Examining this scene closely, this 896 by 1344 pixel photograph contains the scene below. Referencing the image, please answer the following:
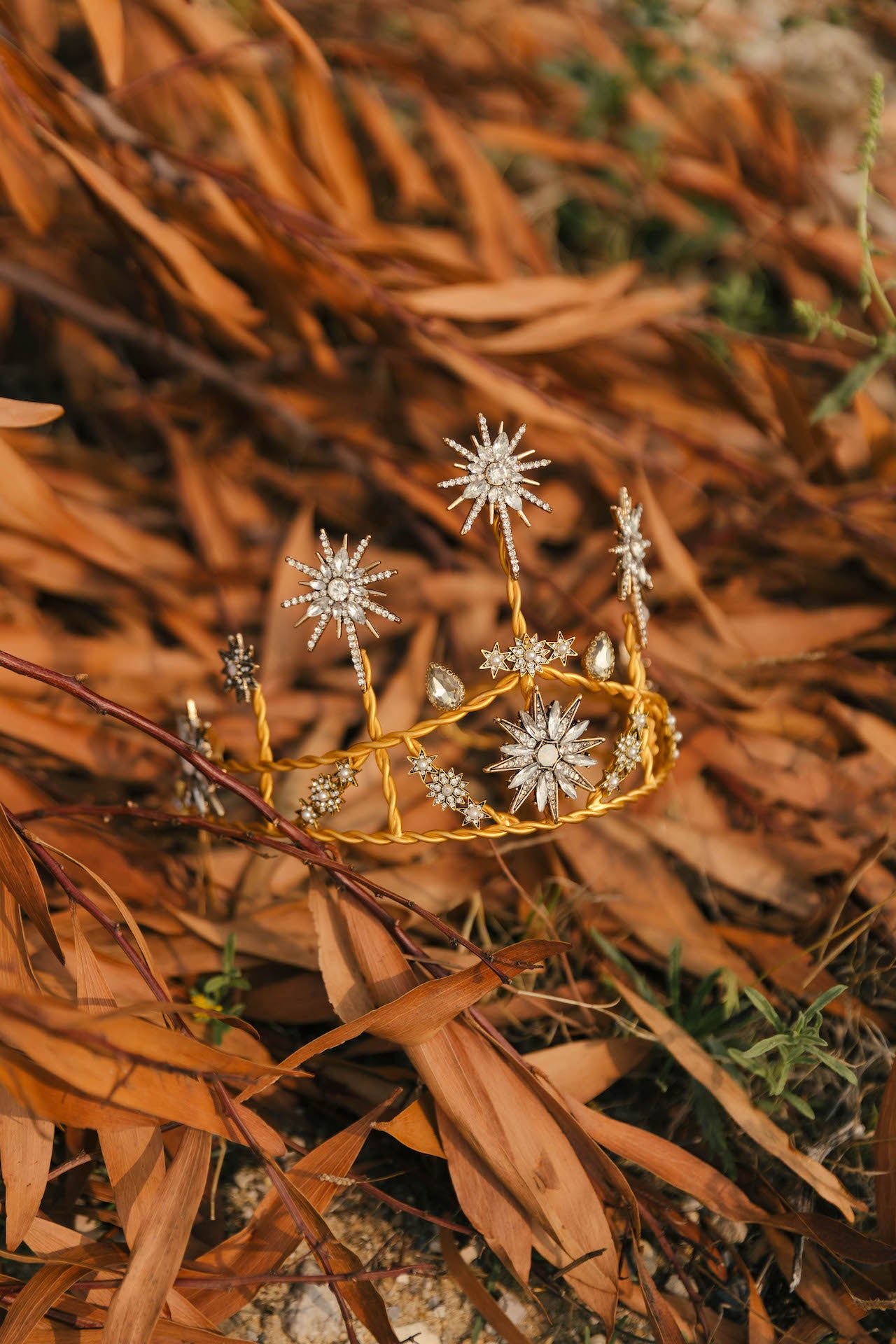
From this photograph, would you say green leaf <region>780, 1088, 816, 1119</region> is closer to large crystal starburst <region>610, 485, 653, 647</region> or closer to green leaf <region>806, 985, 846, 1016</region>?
green leaf <region>806, 985, 846, 1016</region>

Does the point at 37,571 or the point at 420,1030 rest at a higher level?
the point at 37,571

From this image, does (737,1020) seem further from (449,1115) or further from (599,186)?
(599,186)

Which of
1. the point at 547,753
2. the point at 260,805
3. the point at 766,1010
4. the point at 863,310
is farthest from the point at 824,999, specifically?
the point at 863,310

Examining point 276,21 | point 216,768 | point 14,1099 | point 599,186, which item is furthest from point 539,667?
point 599,186

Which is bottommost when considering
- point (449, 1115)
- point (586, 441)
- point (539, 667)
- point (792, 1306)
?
point (792, 1306)

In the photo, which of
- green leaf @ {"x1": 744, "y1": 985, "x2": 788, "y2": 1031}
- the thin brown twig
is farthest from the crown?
green leaf @ {"x1": 744, "y1": 985, "x2": 788, "y2": 1031}

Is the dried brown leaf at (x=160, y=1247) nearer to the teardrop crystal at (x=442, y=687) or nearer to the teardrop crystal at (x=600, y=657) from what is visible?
the teardrop crystal at (x=442, y=687)

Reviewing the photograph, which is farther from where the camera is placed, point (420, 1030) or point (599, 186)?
point (599, 186)
